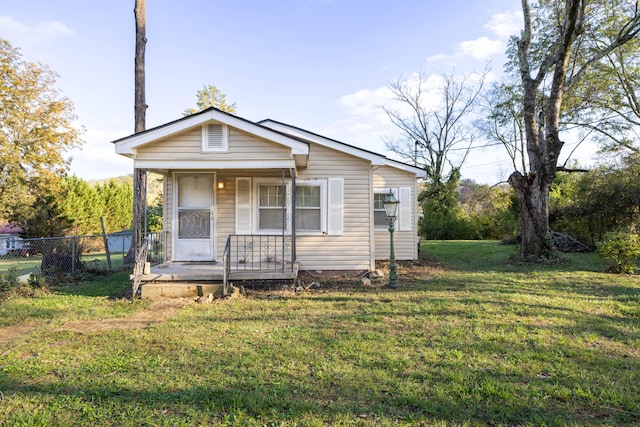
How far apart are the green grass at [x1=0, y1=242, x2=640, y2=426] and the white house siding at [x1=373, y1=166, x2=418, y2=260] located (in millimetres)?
5336

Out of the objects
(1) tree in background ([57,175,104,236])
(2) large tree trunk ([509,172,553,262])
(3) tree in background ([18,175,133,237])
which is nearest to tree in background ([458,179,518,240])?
(2) large tree trunk ([509,172,553,262])

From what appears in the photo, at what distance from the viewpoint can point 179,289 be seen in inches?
273

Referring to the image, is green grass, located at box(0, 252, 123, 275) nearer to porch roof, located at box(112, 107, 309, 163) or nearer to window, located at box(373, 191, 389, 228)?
porch roof, located at box(112, 107, 309, 163)

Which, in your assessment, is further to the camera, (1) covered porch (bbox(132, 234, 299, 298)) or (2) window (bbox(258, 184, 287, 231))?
(2) window (bbox(258, 184, 287, 231))

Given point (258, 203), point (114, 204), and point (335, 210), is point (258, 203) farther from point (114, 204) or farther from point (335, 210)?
point (114, 204)

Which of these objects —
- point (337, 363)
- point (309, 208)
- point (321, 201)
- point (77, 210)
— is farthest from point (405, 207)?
point (77, 210)

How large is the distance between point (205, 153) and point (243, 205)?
5.45 feet

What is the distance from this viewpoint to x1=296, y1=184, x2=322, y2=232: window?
878cm

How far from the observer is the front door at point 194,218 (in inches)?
329

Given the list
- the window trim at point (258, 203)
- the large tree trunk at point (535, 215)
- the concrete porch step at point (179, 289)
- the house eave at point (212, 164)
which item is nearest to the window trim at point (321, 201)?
the window trim at point (258, 203)

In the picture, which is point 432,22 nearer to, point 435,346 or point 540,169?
point 540,169

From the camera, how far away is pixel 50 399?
10.1 ft

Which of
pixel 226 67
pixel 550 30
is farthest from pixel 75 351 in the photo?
pixel 550 30

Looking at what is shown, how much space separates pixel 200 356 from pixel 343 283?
15.0ft
